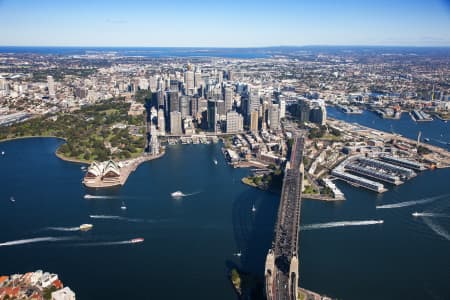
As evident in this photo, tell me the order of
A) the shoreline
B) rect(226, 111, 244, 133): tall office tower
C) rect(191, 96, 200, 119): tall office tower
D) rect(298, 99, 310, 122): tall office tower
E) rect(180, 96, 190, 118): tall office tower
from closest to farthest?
the shoreline, rect(226, 111, 244, 133): tall office tower, rect(180, 96, 190, 118): tall office tower, rect(191, 96, 200, 119): tall office tower, rect(298, 99, 310, 122): tall office tower

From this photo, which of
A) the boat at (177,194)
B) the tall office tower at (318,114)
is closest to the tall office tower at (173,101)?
the tall office tower at (318,114)

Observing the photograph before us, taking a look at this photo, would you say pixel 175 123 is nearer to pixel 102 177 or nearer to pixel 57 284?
pixel 102 177

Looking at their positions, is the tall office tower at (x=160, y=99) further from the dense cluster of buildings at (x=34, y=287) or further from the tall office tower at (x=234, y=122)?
the dense cluster of buildings at (x=34, y=287)

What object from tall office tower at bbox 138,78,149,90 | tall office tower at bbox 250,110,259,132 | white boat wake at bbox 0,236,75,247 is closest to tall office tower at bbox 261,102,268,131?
tall office tower at bbox 250,110,259,132

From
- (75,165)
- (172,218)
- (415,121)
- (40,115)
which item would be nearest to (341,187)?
(172,218)

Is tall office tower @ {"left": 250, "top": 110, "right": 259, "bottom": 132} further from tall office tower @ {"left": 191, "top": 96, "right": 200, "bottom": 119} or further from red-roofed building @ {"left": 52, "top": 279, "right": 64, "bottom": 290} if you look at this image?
red-roofed building @ {"left": 52, "top": 279, "right": 64, "bottom": 290}
